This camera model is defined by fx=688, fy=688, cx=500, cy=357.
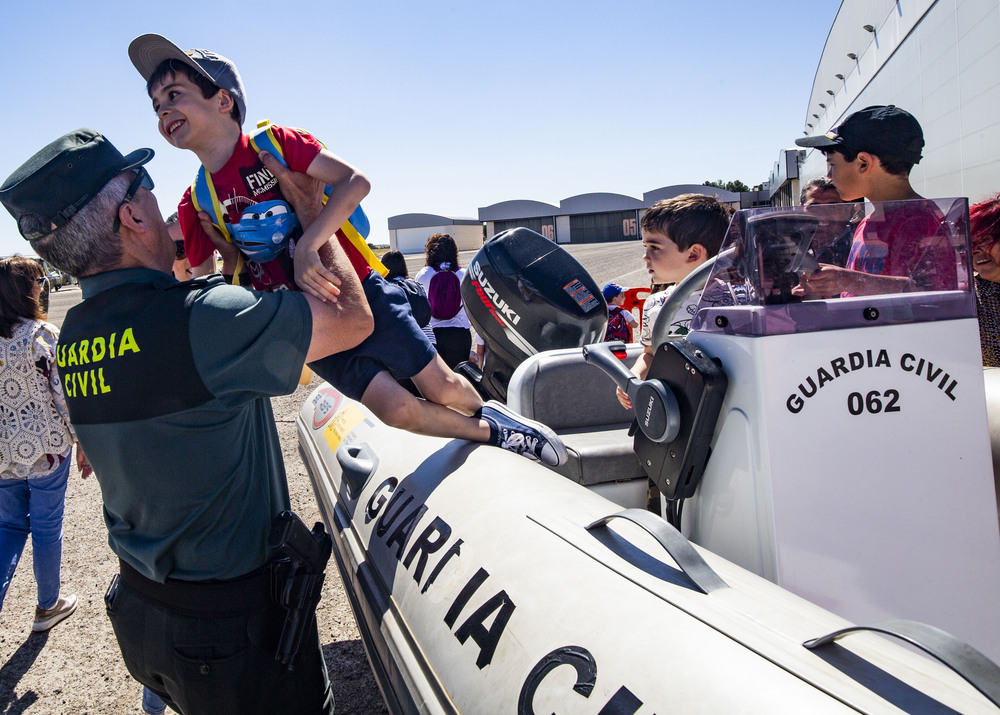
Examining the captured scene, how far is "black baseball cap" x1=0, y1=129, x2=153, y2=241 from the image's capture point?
155 cm

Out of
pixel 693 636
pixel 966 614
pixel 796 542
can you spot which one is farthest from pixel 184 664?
pixel 966 614

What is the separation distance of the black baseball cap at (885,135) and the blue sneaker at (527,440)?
170 centimetres

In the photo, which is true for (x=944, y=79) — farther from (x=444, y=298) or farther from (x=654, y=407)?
(x=654, y=407)

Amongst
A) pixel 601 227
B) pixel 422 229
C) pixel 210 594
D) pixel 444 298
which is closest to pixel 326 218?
pixel 210 594

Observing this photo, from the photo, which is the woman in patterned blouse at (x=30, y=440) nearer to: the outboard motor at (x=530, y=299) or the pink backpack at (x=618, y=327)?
the outboard motor at (x=530, y=299)

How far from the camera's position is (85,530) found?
453 centimetres

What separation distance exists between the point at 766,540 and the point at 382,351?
147cm

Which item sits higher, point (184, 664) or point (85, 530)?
point (184, 664)

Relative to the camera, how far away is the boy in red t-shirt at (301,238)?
2172 mm

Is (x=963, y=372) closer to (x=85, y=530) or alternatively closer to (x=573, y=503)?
(x=573, y=503)

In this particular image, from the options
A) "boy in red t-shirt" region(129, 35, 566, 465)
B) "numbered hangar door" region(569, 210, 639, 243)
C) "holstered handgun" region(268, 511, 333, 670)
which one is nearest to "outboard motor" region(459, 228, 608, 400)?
"boy in red t-shirt" region(129, 35, 566, 465)

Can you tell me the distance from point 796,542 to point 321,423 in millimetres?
2827

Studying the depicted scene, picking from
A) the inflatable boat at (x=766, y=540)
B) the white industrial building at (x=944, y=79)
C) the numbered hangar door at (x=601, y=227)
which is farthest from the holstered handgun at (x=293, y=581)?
the numbered hangar door at (x=601, y=227)

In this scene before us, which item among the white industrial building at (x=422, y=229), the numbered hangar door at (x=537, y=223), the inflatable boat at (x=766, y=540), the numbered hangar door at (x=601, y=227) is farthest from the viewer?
the white industrial building at (x=422, y=229)
